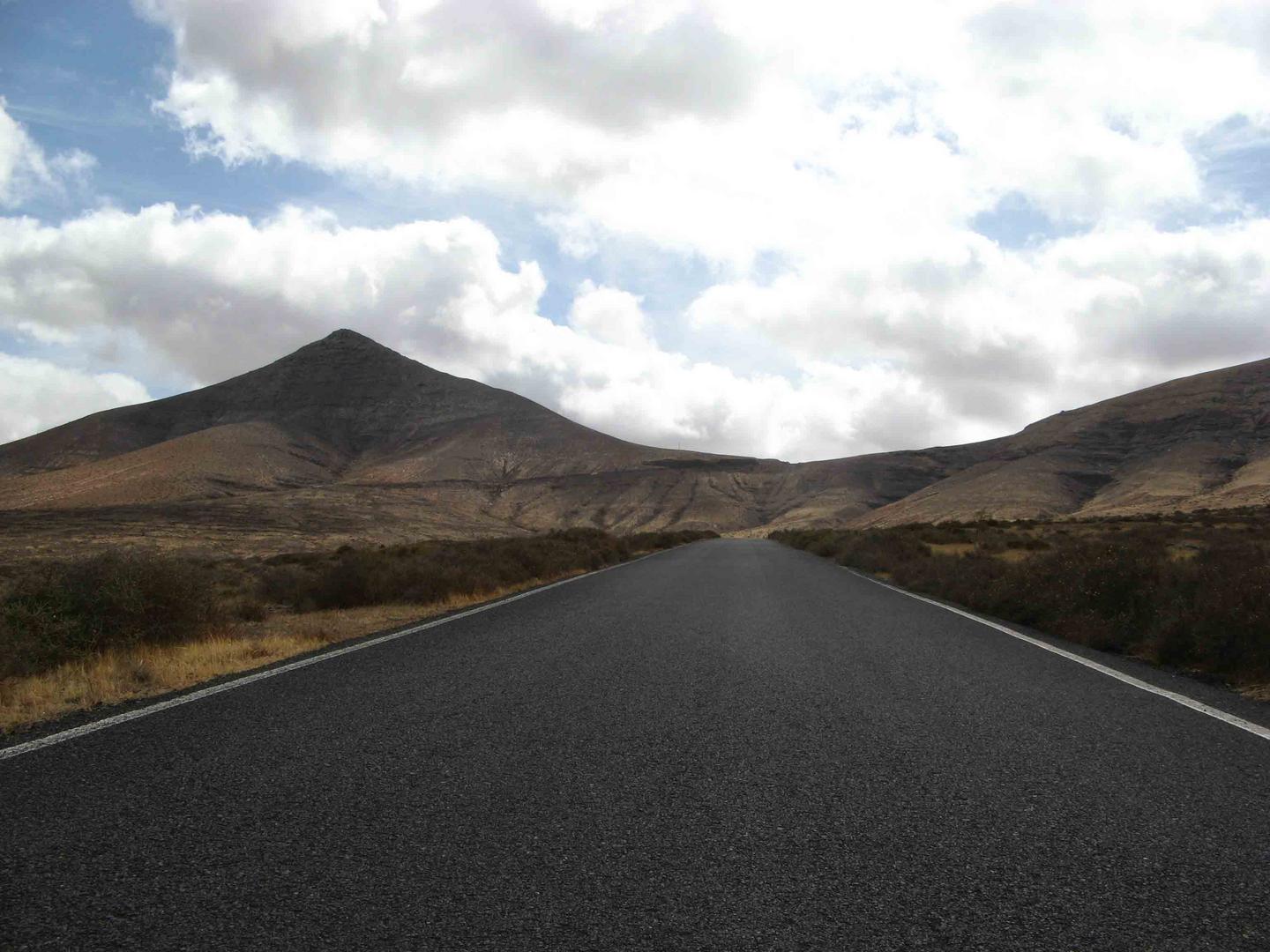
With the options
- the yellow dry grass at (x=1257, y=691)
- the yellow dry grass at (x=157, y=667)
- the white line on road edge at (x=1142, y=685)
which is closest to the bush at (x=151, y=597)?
the yellow dry grass at (x=157, y=667)

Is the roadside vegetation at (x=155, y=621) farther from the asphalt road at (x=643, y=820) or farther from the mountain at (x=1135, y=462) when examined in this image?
the mountain at (x=1135, y=462)

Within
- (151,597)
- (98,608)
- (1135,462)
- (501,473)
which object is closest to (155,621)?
(151,597)

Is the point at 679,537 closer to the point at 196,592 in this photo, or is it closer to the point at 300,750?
the point at 196,592

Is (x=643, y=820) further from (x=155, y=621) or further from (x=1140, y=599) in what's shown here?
(x=1140, y=599)

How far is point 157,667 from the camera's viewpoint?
23.0 ft

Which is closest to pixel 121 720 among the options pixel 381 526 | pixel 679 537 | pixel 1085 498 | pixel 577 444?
pixel 679 537

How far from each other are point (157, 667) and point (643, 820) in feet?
18.3

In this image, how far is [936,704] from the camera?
579cm

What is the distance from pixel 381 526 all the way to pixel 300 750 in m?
71.4

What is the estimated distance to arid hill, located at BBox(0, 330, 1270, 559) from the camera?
241 feet

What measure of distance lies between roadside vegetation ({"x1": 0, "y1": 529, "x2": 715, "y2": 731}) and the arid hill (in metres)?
35.7

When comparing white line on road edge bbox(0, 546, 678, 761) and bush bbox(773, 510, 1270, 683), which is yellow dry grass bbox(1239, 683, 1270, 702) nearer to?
bush bbox(773, 510, 1270, 683)

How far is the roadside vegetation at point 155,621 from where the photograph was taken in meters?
6.42

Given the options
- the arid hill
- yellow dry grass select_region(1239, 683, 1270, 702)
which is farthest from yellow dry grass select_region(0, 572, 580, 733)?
the arid hill
